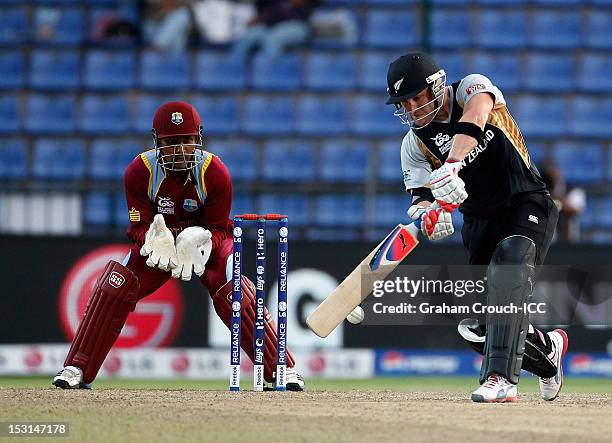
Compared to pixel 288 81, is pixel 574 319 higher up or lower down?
lower down

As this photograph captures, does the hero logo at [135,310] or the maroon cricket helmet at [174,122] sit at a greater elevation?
the maroon cricket helmet at [174,122]

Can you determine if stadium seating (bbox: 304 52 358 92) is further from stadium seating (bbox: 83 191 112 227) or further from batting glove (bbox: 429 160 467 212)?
batting glove (bbox: 429 160 467 212)

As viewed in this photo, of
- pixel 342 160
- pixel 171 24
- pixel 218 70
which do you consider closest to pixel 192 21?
pixel 171 24

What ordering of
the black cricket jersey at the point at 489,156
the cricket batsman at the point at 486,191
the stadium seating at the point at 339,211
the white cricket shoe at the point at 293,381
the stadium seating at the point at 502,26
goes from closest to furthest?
1. the cricket batsman at the point at 486,191
2. the black cricket jersey at the point at 489,156
3. the white cricket shoe at the point at 293,381
4. the stadium seating at the point at 339,211
5. the stadium seating at the point at 502,26

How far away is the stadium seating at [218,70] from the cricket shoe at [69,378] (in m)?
7.04

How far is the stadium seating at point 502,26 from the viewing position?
1381cm

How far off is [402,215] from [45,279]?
3.38m

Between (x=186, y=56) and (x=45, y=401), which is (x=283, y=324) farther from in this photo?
(x=186, y=56)

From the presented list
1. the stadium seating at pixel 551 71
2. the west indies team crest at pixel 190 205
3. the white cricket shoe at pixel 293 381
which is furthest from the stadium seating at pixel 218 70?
the white cricket shoe at pixel 293 381

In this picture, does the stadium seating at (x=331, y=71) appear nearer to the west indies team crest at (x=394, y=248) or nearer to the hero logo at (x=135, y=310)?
the hero logo at (x=135, y=310)

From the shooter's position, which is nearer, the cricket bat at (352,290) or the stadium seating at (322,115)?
the cricket bat at (352,290)

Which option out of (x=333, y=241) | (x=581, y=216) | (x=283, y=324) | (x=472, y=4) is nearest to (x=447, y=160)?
(x=283, y=324)

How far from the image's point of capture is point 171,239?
6.38 metres

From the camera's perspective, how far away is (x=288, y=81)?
1332cm
